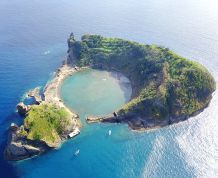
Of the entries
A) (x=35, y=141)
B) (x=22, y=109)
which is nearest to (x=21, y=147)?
(x=35, y=141)

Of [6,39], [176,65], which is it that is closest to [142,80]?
[176,65]

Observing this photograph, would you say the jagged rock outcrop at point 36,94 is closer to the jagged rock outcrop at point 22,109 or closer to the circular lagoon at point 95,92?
the jagged rock outcrop at point 22,109

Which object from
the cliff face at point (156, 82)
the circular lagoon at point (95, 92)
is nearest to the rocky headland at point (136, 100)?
the cliff face at point (156, 82)

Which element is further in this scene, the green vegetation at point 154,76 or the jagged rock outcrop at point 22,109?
the green vegetation at point 154,76

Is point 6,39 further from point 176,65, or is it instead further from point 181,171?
point 181,171

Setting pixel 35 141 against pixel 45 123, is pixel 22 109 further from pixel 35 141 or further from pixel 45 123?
pixel 35 141

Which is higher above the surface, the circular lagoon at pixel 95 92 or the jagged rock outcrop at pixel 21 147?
the circular lagoon at pixel 95 92

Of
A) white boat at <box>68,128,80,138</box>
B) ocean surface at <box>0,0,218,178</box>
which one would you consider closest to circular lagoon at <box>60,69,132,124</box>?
ocean surface at <box>0,0,218,178</box>
